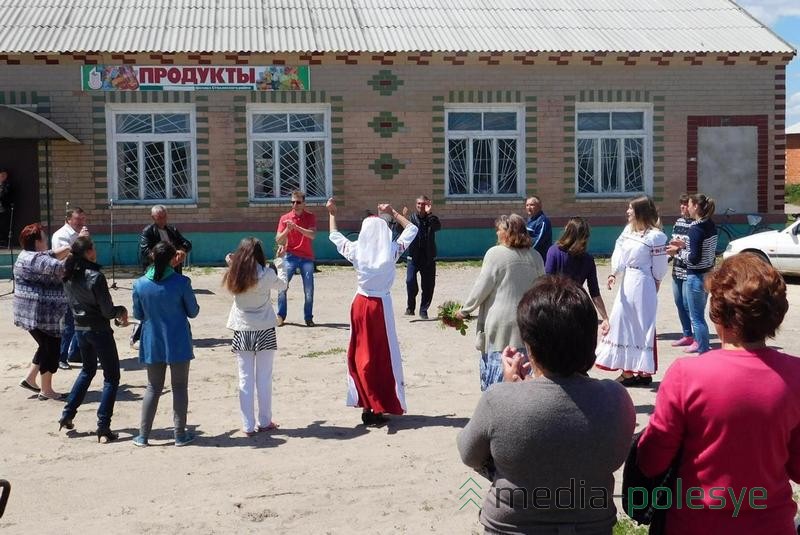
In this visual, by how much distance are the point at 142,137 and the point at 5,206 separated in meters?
2.82

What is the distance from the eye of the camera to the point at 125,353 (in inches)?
420

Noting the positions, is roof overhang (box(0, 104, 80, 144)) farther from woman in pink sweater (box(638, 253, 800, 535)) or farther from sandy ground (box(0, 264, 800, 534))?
woman in pink sweater (box(638, 253, 800, 535))

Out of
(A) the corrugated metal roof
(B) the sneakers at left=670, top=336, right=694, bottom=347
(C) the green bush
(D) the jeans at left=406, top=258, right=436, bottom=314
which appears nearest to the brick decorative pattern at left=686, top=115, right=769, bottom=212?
(A) the corrugated metal roof

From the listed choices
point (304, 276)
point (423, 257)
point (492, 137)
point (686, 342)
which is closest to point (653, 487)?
point (686, 342)

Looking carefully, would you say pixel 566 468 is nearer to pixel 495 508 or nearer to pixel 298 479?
pixel 495 508

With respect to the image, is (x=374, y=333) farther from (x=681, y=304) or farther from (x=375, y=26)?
(x=375, y=26)

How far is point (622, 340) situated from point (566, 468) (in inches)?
225

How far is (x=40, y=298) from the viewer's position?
27.1 ft

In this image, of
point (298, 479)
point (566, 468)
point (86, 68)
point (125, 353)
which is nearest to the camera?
point (566, 468)

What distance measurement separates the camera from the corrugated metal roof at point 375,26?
18734 millimetres

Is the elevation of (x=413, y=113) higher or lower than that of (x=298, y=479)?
higher

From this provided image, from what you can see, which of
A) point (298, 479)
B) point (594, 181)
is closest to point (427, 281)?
point (298, 479)

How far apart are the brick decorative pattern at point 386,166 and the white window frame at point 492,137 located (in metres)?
1.04

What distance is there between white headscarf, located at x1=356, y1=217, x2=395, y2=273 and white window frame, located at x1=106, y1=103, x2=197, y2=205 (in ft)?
39.7
